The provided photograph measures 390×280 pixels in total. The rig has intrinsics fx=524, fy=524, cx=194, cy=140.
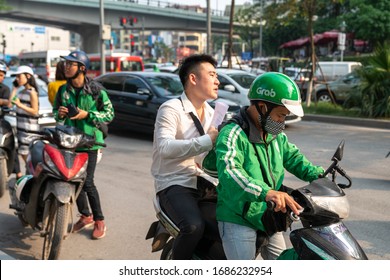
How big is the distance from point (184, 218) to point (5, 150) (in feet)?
13.6

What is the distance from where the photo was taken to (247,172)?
8.57 feet

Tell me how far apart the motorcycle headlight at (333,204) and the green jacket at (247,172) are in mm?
243

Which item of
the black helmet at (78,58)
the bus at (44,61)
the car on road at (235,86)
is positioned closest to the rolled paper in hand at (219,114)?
the black helmet at (78,58)

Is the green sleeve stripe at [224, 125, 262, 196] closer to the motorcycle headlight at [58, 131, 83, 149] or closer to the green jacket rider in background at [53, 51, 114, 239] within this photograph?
the motorcycle headlight at [58, 131, 83, 149]

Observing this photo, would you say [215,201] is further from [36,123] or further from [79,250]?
[36,123]

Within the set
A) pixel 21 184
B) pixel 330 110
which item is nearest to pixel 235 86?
pixel 330 110

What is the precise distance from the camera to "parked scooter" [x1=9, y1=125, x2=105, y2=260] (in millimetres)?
4168

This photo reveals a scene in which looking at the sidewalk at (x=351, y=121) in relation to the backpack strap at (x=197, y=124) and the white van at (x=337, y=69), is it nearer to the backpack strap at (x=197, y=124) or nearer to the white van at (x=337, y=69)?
the white van at (x=337, y=69)

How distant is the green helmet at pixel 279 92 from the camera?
251 cm

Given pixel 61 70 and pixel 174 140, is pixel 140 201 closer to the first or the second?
A: pixel 61 70

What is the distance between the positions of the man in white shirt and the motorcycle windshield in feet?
2.44

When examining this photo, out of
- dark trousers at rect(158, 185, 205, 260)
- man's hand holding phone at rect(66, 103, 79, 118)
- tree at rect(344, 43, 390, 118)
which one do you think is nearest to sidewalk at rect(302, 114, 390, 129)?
tree at rect(344, 43, 390, 118)
